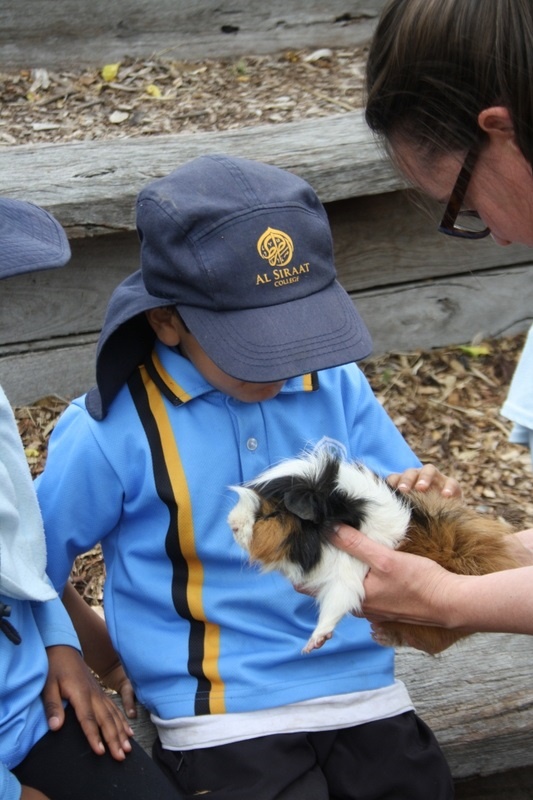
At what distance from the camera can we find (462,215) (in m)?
1.86

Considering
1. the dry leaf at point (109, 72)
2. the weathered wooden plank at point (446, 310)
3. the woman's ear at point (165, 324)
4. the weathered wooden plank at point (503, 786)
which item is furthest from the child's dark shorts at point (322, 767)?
the dry leaf at point (109, 72)

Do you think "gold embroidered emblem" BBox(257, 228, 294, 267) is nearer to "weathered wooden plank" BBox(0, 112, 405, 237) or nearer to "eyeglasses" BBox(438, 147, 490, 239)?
"eyeglasses" BBox(438, 147, 490, 239)

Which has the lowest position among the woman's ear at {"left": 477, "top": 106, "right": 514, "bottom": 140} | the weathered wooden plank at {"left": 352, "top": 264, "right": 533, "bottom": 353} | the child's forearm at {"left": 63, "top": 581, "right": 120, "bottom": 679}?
the weathered wooden plank at {"left": 352, "top": 264, "right": 533, "bottom": 353}

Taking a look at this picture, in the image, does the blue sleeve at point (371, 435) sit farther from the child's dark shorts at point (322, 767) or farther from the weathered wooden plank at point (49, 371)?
the weathered wooden plank at point (49, 371)

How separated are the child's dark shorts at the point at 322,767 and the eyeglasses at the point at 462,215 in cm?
117

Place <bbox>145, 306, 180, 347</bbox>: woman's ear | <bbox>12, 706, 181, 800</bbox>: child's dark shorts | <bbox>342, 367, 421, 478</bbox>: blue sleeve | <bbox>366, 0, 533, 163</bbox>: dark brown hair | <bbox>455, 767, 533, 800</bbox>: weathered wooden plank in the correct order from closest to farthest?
<bbox>366, 0, 533, 163</bbox>: dark brown hair < <bbox>12, 706, 181, 800</bbox>: child's dark shorts < <bbox>145, 306, 180, 347</bbox>: woman's ear < <bbox>342, 367, 421, 478</bbox>: blue sleeve < <bbox>455, 767, 533, 800</bbox>: weathered wooden plank

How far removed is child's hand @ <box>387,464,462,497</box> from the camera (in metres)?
2.11

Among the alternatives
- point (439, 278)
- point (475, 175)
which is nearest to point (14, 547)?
point (475, 175)

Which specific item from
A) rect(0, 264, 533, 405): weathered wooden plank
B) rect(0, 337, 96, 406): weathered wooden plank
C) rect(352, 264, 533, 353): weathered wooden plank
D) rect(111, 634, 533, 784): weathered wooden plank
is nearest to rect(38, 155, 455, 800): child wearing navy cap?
rect(111, 634, 533, 784): weathered wooden plank

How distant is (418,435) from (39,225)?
2.24m

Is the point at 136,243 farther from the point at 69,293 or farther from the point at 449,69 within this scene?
the point at 449,69

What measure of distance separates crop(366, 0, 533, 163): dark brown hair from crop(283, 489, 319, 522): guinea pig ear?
28.1 inches

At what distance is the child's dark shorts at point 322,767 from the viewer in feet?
6.70

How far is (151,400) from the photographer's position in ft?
7.02
